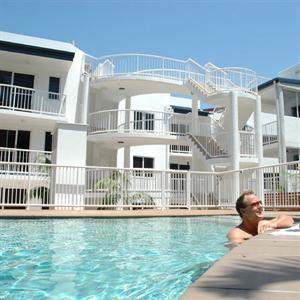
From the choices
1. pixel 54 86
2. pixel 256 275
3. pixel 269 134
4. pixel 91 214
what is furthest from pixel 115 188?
pixel 269 134

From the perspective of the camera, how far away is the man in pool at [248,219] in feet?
16.4

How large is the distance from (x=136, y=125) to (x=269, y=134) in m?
9.01

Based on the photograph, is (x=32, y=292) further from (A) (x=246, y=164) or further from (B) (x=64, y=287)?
(A) (x=246, y=164)

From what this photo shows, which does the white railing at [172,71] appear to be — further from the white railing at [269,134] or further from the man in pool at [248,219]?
the man in pool at [248,219]

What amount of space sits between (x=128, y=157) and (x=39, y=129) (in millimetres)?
5099

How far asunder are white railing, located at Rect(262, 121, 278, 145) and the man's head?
799 inches

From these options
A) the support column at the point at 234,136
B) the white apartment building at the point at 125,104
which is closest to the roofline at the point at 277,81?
the white apartment building at the point at 125,104

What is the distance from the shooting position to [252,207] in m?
5.02

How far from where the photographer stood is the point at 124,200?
554 inches

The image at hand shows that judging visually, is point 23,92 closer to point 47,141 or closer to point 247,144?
point 47,141

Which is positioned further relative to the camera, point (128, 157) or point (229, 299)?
point (128, 157)

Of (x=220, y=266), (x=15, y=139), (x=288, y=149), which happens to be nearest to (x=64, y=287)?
(x=220, y=266)

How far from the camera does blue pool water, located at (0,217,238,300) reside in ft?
11.3

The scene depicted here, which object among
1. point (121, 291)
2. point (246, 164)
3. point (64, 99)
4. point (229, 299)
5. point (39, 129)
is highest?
point (64, 99)
